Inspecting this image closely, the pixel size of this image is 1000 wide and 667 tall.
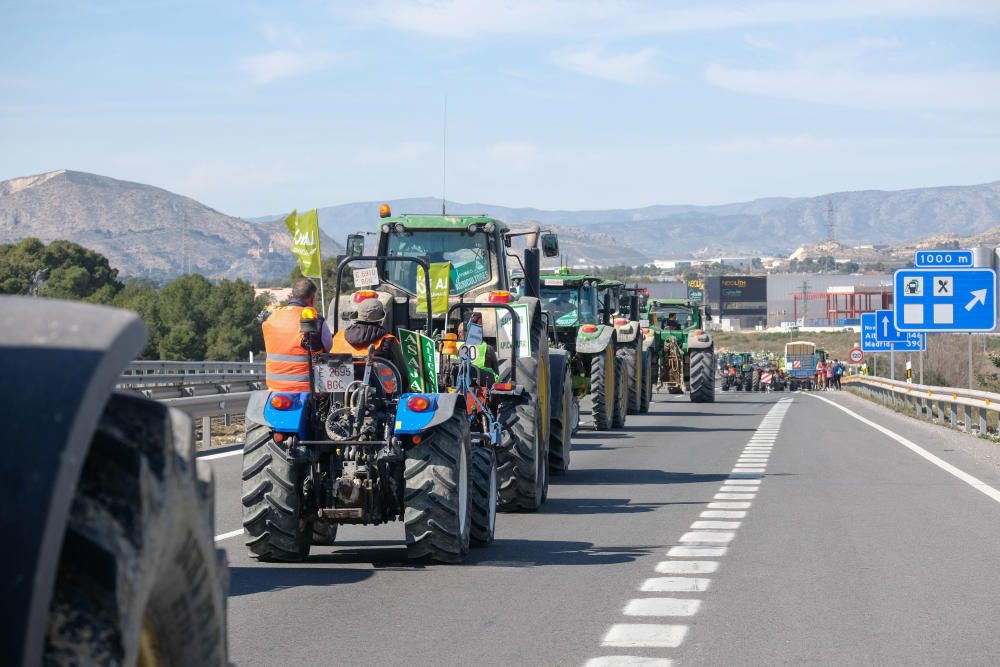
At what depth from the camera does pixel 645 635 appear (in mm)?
8039

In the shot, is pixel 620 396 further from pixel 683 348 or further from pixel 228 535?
pixel 228 535

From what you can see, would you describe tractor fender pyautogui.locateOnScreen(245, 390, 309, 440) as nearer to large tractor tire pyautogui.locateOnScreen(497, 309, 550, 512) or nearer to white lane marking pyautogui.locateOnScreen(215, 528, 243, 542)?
white lane marking pyautogui.locateOnScreen(215, 528, 243, 542)

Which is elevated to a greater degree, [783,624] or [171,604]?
[171,604]

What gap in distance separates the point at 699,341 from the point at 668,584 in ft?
114

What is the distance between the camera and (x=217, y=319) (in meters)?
80.2

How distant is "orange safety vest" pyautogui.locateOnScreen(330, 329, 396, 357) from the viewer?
1143 centimetres

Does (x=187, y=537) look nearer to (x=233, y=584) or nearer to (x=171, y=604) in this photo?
(x=171, y=604)

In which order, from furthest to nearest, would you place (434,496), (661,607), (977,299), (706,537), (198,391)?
(977,299)
(198,391)
(706,537)
(434,496)
(661,607)

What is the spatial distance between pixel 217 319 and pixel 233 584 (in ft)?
234

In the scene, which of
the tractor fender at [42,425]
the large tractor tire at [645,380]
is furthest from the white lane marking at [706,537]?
the large tractor tire at [645,380]

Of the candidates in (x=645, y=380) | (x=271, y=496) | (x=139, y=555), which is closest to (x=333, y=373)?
(x=271, y=496)

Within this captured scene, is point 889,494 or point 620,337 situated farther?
point 620,337

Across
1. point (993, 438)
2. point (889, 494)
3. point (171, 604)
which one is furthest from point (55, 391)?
point (993, 438)

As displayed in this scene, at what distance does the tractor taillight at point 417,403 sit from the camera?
35.4ft
